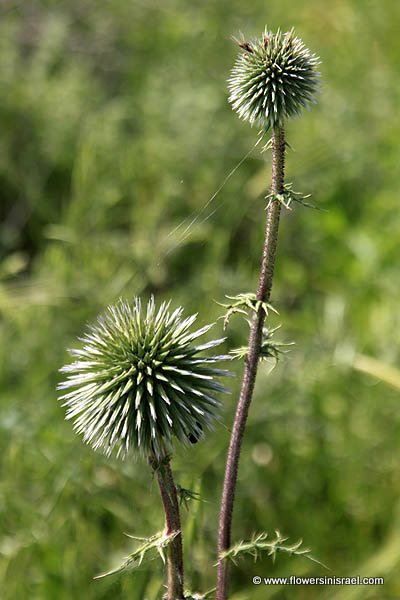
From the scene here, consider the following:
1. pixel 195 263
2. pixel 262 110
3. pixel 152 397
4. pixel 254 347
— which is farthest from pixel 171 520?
pixel 195 263

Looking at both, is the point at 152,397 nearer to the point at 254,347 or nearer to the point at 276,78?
the point at 254,347

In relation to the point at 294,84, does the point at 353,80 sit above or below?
above

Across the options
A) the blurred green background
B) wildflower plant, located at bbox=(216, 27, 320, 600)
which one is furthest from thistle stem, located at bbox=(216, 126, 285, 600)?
the blurred green background

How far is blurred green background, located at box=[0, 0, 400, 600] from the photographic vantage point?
2385 millimetres

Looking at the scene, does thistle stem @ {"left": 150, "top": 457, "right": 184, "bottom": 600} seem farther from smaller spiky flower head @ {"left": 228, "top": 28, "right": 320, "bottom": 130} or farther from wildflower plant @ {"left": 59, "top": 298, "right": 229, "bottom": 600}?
smaller spiky flower head @ {"left": 228, "top": 28, "right": 320, "bottom": 130}

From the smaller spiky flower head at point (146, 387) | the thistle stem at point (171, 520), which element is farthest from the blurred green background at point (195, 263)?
the thistle stem at point (171, 520)

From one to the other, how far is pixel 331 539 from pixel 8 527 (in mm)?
1142

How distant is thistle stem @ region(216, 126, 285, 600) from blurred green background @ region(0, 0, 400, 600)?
11.1 inches

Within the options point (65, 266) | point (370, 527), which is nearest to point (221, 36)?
point (65, 266)

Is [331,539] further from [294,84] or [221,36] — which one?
[221,36]

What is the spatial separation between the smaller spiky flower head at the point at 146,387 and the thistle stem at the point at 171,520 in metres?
0.03

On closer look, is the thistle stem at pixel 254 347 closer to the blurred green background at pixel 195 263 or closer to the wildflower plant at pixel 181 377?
the wildflower plant at pixel 181 377

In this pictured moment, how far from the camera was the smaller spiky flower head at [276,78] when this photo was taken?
1146 millimetres

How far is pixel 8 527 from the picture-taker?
2.40 meters
